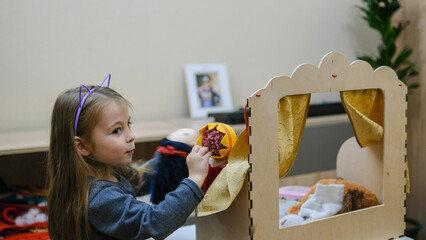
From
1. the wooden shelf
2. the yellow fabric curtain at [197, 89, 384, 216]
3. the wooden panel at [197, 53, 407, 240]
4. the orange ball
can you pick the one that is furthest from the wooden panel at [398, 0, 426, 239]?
the orange ball

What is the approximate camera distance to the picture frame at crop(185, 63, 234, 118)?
7.29ft

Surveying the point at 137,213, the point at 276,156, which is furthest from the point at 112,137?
the point at 276,156

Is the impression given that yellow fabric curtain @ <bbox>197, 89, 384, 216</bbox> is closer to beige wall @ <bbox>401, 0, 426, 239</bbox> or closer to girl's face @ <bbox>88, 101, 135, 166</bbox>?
girl's face @ <bbox>88, 101, 135, 166</bbox>

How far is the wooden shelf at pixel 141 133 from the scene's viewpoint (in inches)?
60.8

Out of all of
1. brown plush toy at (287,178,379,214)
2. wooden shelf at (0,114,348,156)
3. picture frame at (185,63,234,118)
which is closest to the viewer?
brown plush toy at (287,178,379,214)

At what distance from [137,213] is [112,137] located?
0.62ft

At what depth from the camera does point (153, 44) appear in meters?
2.18

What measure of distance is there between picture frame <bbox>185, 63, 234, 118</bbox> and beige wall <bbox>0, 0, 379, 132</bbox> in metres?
0.06

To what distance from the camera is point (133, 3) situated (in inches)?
83.6

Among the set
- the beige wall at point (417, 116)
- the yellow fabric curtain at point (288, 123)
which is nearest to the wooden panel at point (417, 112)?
the beige wall at point (417, 116)

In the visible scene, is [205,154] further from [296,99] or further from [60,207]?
[60,207]

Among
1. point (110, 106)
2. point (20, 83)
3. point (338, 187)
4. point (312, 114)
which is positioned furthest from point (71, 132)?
point (312, 114)

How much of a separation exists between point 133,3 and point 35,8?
0.46 metres

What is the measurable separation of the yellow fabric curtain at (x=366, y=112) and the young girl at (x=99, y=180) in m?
0.38
